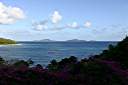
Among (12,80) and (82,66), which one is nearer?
(12,80)

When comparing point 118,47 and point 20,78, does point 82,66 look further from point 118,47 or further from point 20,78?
point 118,47

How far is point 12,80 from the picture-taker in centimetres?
1791

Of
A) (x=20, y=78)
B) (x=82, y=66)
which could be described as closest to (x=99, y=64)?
(x=82, y=66)

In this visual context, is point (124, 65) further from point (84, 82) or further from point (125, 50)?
point (84, 82)

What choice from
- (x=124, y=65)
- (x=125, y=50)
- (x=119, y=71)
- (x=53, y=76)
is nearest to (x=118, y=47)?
(x=125, y=50)

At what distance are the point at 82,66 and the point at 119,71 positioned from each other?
1576 mm

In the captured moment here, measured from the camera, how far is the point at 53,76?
722 inches

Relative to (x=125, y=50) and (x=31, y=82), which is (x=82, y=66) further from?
(x=125, y=50)

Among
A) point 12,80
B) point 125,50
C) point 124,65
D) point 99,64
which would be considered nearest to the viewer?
point 12,80

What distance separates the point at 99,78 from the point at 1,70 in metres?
4.01

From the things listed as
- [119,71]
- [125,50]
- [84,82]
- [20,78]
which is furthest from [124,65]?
[20,78]

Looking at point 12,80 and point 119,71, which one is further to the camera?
point 119,71

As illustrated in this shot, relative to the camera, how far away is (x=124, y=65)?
2277cm

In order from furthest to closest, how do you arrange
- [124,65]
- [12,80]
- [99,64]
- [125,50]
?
[125,50]
[124,65]
[99,64]
[12,80]
